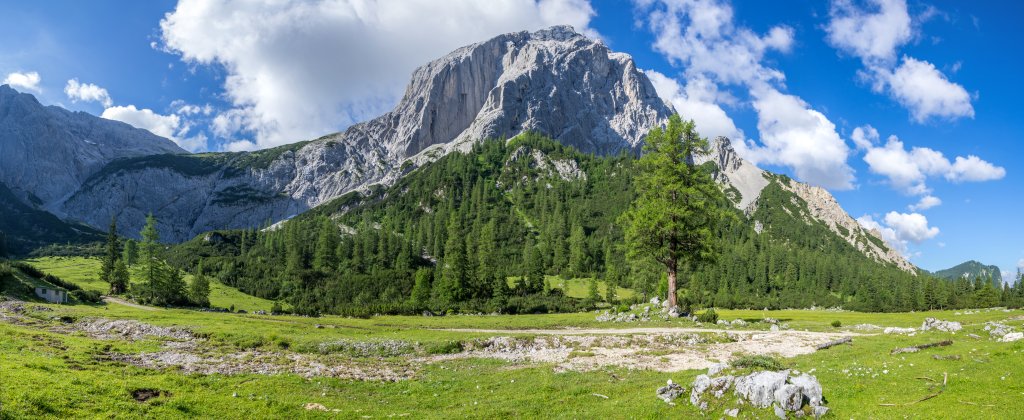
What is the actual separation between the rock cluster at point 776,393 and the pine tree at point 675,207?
31.9 m

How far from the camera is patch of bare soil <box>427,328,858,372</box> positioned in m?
27.7

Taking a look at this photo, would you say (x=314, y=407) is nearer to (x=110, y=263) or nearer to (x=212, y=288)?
(x=212, y=288)

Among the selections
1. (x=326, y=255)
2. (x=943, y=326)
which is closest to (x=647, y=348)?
(x=943, y=326)

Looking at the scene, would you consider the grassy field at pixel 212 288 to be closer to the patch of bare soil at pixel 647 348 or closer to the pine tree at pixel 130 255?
the pine tree at pixel 130 255

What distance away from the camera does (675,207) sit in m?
47.4

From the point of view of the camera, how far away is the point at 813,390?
48.9 ft

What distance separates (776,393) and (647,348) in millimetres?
18583

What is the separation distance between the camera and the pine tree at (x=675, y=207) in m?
47.8

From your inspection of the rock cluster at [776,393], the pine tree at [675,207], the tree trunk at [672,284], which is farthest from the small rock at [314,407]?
the tree trunk at [672,284]

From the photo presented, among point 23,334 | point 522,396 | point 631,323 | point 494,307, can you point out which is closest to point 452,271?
point 494,307

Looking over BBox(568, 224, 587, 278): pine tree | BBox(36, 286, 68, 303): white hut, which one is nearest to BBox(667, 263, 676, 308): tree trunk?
BBox(36, 286, 68, 303): white hut

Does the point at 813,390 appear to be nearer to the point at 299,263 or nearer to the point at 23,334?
the point at 23,334

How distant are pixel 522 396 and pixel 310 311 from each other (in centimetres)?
8013

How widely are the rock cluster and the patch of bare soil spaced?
29.5ft
